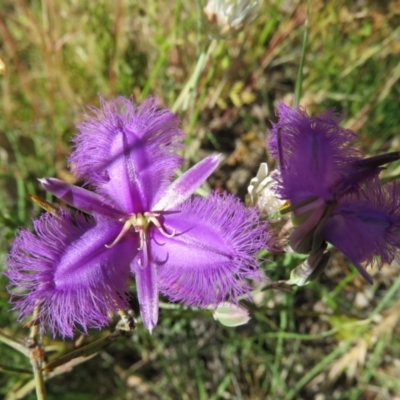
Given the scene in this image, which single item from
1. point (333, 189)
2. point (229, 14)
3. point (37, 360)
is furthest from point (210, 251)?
point (229, 14)

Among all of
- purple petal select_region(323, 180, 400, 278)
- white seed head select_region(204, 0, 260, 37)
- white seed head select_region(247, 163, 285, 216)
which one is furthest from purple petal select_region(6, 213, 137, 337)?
white seed head select_region(204, 0, 260, 37)

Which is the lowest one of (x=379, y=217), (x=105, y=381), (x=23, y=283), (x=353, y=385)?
(x=353, y=385)

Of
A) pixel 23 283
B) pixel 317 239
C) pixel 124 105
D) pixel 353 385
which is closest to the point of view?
pixel 317 239

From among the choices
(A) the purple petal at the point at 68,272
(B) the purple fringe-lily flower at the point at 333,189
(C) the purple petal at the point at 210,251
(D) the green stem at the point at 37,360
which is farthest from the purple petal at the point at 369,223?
(D) the green stem at the point at 37,360

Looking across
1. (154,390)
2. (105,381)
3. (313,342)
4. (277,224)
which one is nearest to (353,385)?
(313,342)

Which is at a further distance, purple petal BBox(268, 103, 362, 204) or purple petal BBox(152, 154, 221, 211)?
purple petal BBox(152, 154, 221, 211)

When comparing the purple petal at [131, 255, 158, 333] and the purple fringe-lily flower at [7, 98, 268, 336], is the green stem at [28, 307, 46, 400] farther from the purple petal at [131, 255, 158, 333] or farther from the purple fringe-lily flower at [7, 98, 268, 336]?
the purple petal at [131, 255, 158, 333]

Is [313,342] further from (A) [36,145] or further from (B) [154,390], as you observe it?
(A) [36,145]
